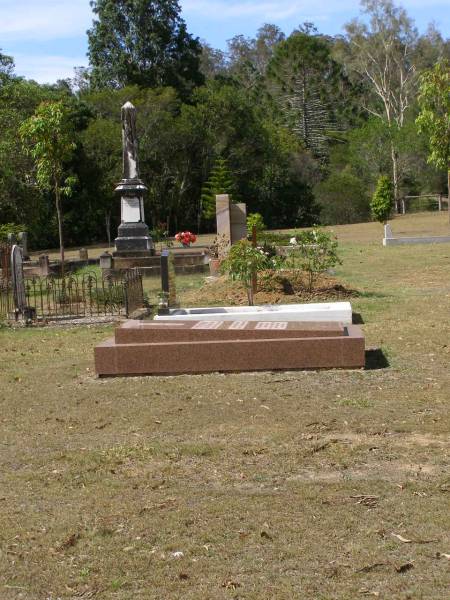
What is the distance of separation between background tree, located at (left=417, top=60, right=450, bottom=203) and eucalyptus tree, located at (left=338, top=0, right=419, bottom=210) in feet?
77.2

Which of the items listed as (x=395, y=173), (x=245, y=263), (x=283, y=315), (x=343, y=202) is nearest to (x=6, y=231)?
(x=245, y=263)

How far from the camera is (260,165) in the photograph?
4734cm

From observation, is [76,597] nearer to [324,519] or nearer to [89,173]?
[324,519]

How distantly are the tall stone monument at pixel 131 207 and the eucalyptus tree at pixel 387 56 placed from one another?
1279 inches

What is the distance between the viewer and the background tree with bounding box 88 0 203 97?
48219 mm

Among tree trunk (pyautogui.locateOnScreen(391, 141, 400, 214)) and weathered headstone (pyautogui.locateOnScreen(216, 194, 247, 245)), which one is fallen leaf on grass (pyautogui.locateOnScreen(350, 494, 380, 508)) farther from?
tree trunk (pyautogui.locateOnScreen(391, 141, 400, 214))

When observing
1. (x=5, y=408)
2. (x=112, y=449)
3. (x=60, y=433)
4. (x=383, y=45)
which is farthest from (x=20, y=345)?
(x=383, y=45)

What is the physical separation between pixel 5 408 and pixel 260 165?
40694 millimetres

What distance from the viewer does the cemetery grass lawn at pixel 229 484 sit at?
4.04 meters

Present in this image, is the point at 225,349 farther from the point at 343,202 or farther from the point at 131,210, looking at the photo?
the point at 343,202

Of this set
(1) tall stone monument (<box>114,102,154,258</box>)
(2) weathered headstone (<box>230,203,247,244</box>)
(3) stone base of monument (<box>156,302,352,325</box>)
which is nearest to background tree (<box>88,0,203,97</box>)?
(1) tall stone monument (<box>114,102,154,258</box>)

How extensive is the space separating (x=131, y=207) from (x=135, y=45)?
2609 cm

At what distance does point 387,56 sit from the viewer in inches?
2192

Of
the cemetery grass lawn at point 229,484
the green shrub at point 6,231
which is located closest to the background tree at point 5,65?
the green shrub at point 6,231
